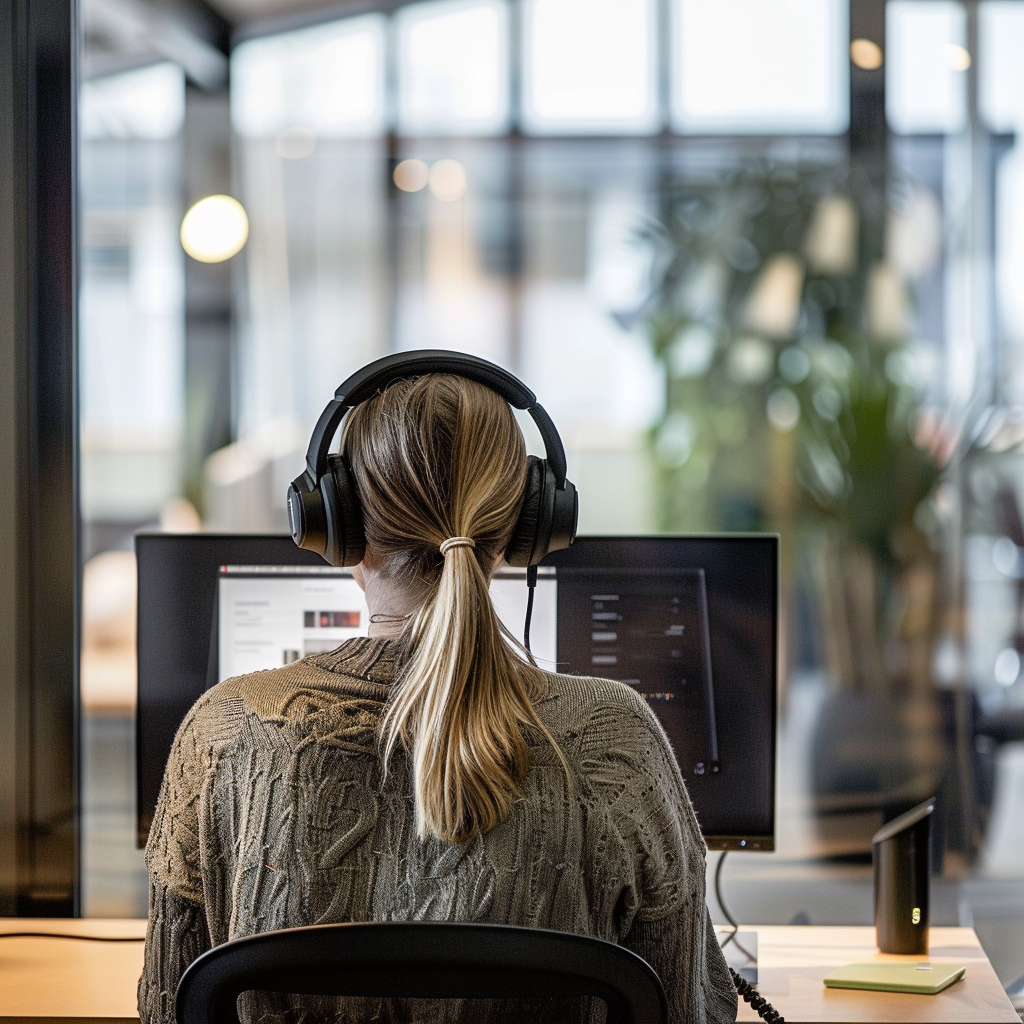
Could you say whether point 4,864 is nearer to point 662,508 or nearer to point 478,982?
point 478,982

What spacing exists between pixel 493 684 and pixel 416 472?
16 centimetres

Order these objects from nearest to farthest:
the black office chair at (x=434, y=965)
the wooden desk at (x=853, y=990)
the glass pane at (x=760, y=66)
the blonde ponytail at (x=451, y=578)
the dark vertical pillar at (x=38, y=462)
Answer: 1. the black office chair at (x=434, y=965)
2. the blonde ponytail at (x=451, y=578)
3. the wooden desk at (x=853, y=990)
4. the dark vertical pillar at (x=38, y=462)
5. the glass pane at (x=760, y=66)

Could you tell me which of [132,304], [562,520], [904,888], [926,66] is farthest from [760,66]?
[562,520]

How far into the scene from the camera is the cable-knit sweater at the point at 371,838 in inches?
31.6

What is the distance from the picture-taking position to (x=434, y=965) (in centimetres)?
64

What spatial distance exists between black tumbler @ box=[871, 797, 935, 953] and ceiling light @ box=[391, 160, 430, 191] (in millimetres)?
1970

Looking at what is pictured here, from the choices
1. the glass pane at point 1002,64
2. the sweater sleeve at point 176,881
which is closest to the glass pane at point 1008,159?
the glass pane at point 1002,64

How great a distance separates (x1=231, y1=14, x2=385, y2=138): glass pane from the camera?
2785mm

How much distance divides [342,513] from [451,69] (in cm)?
218

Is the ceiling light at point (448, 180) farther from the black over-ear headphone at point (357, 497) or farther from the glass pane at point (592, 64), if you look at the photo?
the black over-ear headphone at point (357, 497)

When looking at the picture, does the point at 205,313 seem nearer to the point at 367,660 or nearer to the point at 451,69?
the point at 451,69

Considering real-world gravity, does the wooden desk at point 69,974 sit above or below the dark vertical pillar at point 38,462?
below

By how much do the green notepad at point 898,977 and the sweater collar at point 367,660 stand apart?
70cm

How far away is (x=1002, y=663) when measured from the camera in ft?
8.43
